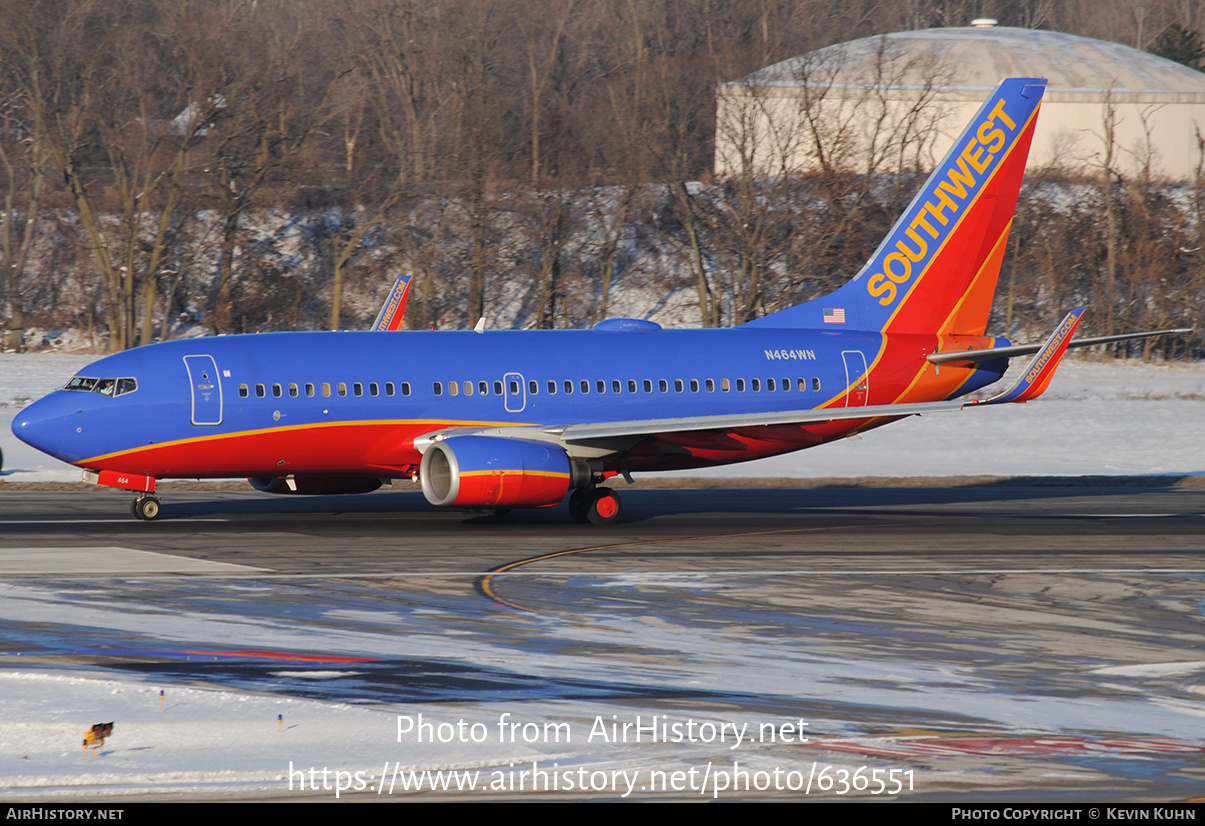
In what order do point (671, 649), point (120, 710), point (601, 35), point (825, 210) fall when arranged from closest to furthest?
point (120, 710)
point (671, 649)
point (825, 210)
point (601, 35)

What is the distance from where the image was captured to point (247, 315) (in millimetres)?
73250

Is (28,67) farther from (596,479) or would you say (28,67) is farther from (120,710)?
(120,710)

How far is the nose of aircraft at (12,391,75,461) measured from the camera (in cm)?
2603

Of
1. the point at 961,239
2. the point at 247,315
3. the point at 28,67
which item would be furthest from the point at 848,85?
the point at 961,239

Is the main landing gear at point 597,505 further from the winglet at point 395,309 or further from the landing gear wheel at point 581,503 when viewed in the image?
the winglet at point 395,309

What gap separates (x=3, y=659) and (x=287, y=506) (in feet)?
55.3

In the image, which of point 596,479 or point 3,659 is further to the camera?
point 596,479

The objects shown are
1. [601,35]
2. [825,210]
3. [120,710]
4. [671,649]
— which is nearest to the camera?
[120,710]

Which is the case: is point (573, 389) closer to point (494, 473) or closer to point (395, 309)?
point (494, 473)

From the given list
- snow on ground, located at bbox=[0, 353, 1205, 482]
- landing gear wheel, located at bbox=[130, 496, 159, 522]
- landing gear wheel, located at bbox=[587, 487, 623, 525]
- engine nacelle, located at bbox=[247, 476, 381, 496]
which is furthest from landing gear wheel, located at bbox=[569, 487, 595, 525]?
snow on ground, located at bbox=[0, 353, 1205, 482]

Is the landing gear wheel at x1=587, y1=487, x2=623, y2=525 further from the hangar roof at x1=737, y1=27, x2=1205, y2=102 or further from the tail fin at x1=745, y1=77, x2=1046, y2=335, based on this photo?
the hangar roof at x1=737, y1=27, x2=1205, y2=102

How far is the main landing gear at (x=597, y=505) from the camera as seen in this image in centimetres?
2873

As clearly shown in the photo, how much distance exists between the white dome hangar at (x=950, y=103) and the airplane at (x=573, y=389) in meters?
35.8

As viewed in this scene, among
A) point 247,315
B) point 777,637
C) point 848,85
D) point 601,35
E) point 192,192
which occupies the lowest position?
point 777,637
